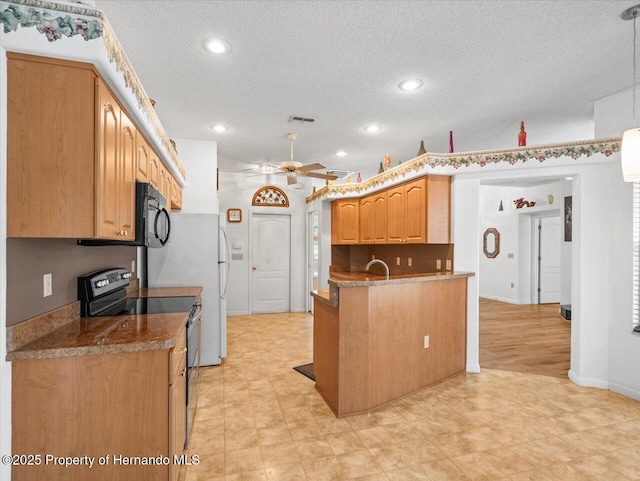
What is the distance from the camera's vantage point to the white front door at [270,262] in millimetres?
6586

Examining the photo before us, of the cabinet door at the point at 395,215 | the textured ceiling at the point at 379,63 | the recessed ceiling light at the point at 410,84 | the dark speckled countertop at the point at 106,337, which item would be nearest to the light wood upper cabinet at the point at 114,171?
the dark speckled countertop at the point at 106,337

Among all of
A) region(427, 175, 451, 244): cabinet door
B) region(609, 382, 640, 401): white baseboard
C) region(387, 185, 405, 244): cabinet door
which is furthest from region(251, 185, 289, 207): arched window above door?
region(609, 382, 640, 401): white baseboard

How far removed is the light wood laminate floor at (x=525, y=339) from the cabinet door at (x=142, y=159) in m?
3.75

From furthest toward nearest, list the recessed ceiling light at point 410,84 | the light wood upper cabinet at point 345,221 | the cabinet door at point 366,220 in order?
the light wood upper cabinet at point 345,221 → the cabinet door at point 366,220 → the recessed ceiling light at point 410,84

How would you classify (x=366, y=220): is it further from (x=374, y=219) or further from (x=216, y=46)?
(x=216, y=46)

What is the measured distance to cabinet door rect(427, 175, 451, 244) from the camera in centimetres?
375

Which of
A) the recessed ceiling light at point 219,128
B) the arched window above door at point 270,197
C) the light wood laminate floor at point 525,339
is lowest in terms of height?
the light wood laminate floor at point 525,339

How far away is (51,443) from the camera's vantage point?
4.85 feet

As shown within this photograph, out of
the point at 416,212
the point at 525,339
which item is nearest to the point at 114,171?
the point at 416,212

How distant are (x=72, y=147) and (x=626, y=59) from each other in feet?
12.0

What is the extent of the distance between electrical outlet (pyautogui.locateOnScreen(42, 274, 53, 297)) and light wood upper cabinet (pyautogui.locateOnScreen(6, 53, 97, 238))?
0.42 metres

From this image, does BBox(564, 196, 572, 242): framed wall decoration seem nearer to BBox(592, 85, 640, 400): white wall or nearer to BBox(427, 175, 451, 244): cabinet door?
BBox(592, 85, 640, 400): white wall

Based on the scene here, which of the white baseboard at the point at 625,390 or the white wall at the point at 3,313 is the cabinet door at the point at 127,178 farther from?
the white baseboard at the point at 625,390

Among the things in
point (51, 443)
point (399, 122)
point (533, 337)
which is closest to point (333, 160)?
point (399, 122)
